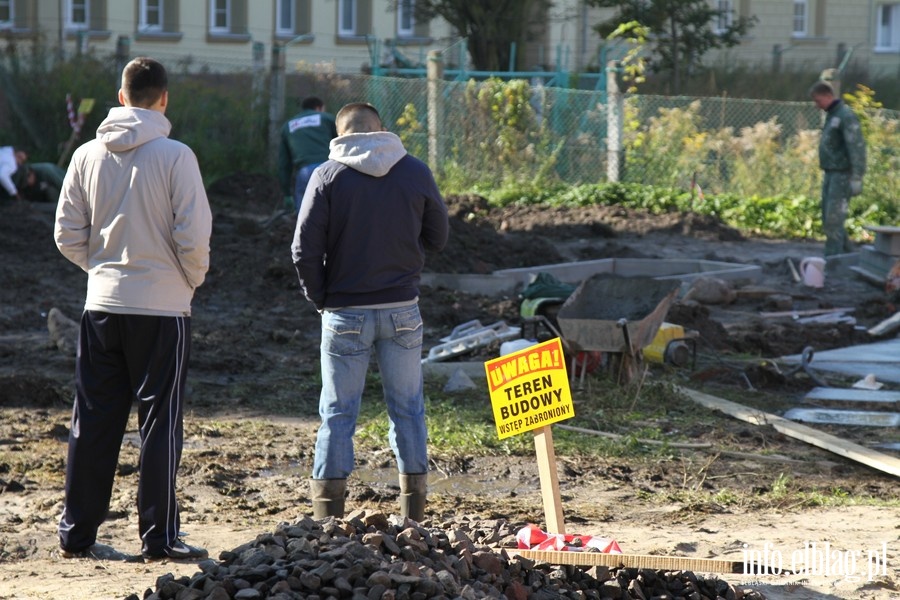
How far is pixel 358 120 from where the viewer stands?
5.59m

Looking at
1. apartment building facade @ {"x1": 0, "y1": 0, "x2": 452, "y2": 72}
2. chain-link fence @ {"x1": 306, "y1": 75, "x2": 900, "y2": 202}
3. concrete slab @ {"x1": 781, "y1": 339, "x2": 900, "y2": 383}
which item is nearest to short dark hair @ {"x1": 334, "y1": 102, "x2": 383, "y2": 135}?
concrete slab @ {"x1": 781, "y1": 339, "x2": 900, "y2": 383}

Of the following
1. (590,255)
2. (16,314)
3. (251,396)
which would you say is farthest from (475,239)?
Result: (251,396)

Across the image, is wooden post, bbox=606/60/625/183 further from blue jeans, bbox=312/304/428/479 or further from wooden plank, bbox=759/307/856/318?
blue jeans, bbox=312/304/428/479

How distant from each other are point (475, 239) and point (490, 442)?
8059mm

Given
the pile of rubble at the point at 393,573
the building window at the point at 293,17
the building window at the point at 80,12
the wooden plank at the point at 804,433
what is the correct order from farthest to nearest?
the building window at the point at 293,17 → the building window at the point at 80,12 → the wooden plank at the point at 804,433 → the pile of rubble at the point at 393,573

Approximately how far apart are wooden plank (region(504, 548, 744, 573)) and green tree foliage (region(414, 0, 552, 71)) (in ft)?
79.8

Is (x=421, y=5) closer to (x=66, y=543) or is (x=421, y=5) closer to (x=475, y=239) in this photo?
(x=475, y=239)

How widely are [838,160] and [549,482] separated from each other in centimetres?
1136

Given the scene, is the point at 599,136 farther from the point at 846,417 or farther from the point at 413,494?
the point at 413,494

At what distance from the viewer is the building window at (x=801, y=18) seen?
140ft

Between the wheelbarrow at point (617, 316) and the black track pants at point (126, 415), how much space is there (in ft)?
13.2

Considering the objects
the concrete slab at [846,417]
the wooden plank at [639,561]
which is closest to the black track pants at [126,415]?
the wooden plank at [639,561]

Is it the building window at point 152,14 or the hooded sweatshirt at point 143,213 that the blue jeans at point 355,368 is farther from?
the building window at point 152,14

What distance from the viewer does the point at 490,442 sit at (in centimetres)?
778
